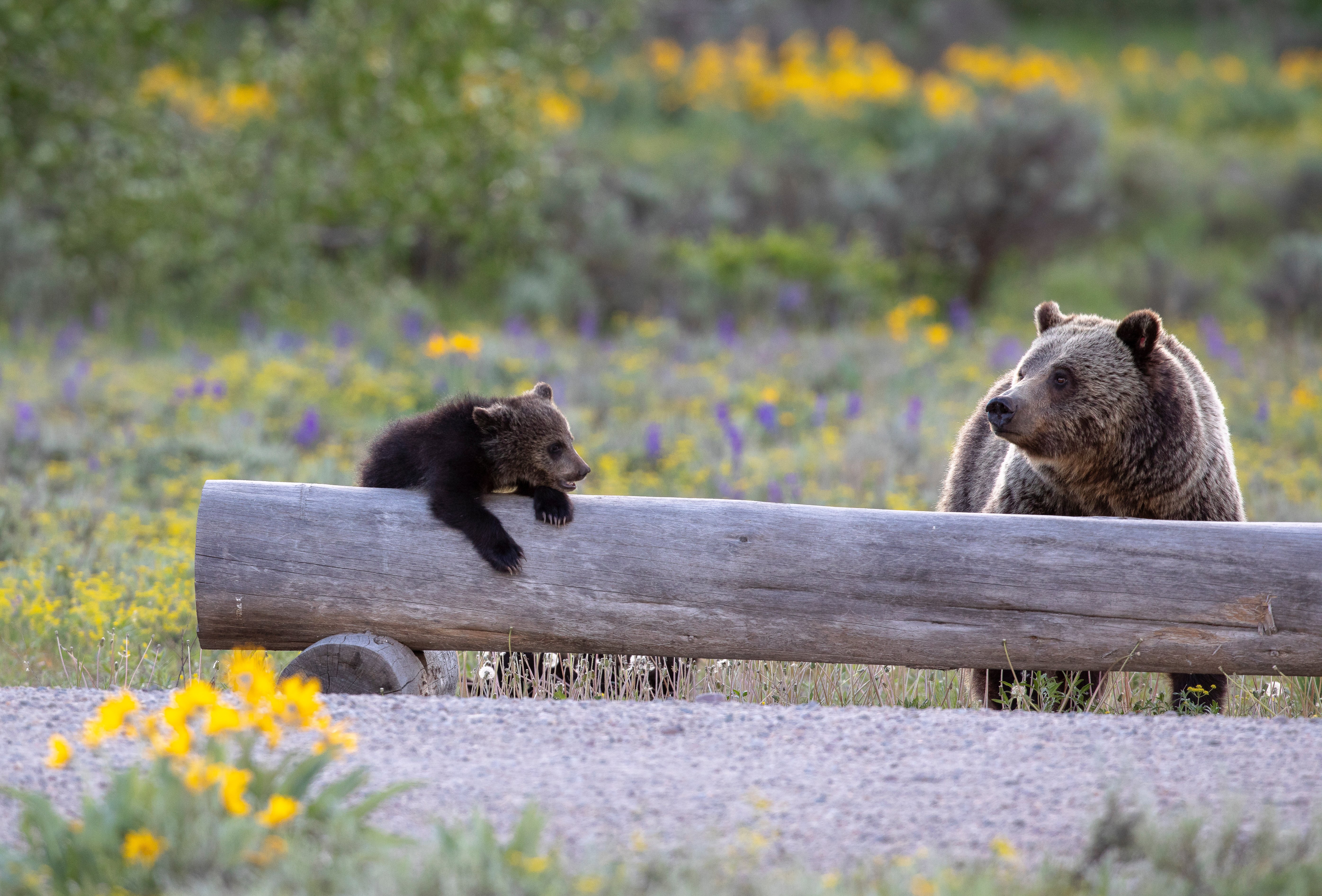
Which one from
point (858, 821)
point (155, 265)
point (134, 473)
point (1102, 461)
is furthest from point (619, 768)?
point (155, 265)

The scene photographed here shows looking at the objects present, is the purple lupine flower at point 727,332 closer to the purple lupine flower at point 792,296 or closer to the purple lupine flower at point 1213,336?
the purple lupine flower at point 792,296

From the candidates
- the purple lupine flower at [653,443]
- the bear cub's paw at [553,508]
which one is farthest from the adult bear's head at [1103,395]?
the purple lupine flower at [653,443]

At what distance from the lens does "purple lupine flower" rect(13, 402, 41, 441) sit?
8.24 metres

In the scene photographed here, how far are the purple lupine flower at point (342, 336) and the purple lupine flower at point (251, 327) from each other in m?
0.65

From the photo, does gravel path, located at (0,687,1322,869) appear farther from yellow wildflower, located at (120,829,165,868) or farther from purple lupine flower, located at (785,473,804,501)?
purple lupine flower, located at (785,473,804,501)

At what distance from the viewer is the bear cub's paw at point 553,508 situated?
167 inches

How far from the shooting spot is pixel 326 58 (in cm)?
1211

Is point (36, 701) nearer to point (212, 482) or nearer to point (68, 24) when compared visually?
point (212, 482)

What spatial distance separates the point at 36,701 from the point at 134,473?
4262 millimetres

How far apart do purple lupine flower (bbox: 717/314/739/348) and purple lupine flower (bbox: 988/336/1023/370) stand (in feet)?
7.17

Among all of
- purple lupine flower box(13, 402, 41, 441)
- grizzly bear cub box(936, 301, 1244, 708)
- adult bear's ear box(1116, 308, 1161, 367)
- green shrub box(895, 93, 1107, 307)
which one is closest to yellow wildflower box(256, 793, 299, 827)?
grizzly bear cub box(936, 301, 1244, 708)

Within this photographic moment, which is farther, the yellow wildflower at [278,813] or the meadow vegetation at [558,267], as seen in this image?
the meadow vegetation at [558,267]

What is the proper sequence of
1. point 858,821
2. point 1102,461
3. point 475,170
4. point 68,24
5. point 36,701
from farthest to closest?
point 475,170 < point 68,24 < point 1102,461 < point 36,701 < point 858,821

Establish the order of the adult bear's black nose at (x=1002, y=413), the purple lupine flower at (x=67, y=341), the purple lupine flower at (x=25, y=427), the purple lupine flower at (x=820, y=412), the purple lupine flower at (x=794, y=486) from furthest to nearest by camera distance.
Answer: the purple lupine flower at (x=67, y=341) < the purple lupine flower at (x=820, y=412) < the purple lupine flower at (x=25, y=427) < the purple lupine flower at (x=794, y=486) < the adult bear's black nose at (x=1002, y=413)
